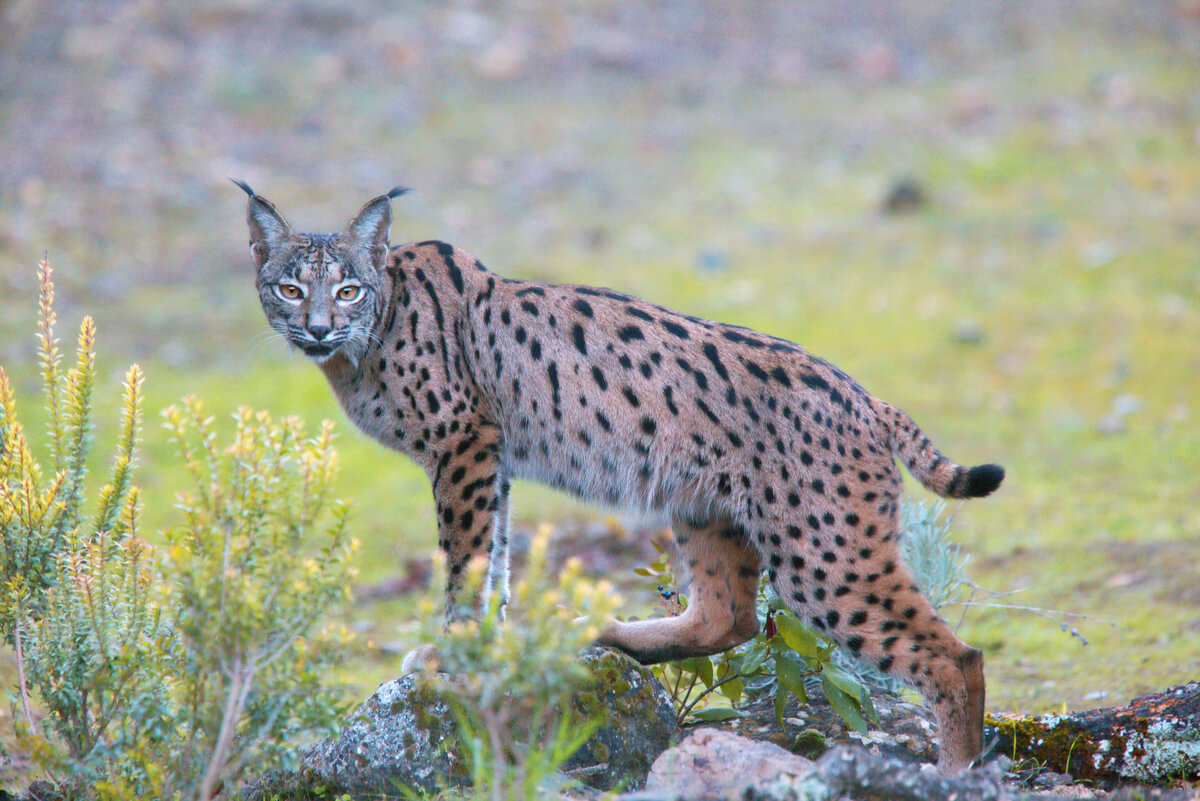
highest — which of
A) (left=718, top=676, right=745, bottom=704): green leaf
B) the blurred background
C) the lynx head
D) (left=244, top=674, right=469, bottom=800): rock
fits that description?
the blurred background

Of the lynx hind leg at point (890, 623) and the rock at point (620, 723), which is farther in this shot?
the lynx hind leg at point (890, 623)

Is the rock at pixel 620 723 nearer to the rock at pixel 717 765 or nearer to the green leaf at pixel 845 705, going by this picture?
the rock at pixel 717 765

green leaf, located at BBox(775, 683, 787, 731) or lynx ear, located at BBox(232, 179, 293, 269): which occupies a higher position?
lynx ear, located at BBox(232, 179, 293, 269)

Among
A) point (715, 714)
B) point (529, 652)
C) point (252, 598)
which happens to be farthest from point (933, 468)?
point (252, 598)

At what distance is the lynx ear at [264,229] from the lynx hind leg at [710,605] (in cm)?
243

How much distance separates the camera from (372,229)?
6332 mm

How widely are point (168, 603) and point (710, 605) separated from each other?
2.46 meters

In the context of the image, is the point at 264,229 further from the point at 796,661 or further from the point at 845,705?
the point at 845,705

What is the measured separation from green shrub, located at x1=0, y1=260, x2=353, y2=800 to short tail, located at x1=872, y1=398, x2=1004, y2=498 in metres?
2.53

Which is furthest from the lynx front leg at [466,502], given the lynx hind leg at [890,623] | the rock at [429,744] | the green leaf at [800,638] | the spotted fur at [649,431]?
the lynx hind leg at [890,623]

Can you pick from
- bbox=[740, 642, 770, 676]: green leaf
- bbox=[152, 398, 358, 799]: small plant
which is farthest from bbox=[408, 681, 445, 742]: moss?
bbox=[740, 642, 770, 676]: green leaf

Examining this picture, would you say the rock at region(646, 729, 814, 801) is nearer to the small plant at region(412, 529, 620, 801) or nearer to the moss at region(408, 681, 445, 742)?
the small plant at region(412, 529, 620, 801)

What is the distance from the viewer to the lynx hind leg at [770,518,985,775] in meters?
5.21

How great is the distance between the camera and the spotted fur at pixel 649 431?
530 cm
